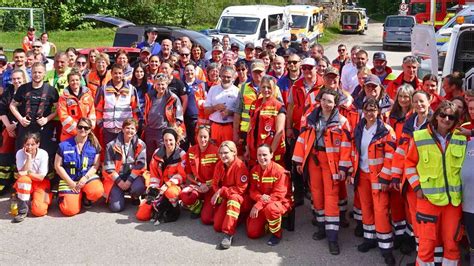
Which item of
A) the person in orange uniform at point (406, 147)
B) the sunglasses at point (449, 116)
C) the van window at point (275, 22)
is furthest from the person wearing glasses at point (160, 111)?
the van window at point (275, 22)

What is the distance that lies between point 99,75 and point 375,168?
13.9 ft

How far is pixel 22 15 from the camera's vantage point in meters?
23.5

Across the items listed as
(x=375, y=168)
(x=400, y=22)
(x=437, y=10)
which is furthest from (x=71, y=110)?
(x=437, y=10)

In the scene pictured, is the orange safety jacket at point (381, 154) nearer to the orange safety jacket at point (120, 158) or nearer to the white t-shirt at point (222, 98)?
the white t-shirt at point (222, 98)

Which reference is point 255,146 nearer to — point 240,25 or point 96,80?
point 96,80

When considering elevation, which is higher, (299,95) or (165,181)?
(299,95)

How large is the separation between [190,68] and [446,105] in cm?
414

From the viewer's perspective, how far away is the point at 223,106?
273 inches

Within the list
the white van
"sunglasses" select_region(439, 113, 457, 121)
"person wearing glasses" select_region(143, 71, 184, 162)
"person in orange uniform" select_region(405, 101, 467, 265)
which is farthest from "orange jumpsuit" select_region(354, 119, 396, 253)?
the white van

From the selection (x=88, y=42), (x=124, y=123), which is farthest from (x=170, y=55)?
(x=88, y=42)

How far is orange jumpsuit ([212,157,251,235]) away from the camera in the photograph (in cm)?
611

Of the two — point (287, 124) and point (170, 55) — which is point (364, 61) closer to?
point (287, 124)

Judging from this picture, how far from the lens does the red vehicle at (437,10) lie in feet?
89.0

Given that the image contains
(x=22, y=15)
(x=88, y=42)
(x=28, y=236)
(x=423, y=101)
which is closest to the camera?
(x=423, y=101)
